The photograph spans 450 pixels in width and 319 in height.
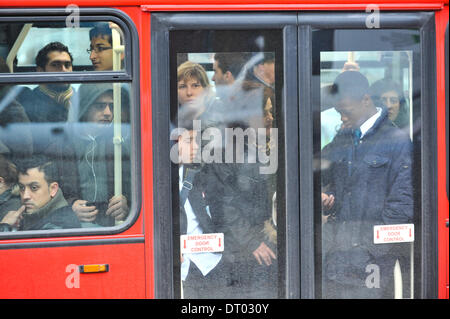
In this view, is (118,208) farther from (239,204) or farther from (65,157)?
(239,204)

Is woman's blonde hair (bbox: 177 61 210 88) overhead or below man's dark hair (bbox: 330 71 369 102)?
overhead

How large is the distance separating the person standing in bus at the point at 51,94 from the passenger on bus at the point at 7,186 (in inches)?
11.5

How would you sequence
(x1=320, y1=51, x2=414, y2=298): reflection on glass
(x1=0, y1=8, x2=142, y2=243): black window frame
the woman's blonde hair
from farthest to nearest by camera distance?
(x1=320, y1=51, x2=414, y2=298): reflection on glass
the woman's blonde hair
(x1=0, y1=8, x2=142, y2=243): black window frame

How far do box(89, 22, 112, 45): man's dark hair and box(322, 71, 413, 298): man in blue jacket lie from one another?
146cm

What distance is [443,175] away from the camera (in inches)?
125

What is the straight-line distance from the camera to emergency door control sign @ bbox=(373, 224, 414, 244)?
321 cm

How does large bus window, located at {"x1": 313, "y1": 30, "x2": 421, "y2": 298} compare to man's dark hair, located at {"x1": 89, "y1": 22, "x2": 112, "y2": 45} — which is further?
large bus window, located at {"x1": 313, "y1": 30, "x2": 421, "y2": 298}

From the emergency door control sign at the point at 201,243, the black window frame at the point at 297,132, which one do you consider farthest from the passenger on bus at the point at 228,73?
the emergency door control sign at the point at 201,243

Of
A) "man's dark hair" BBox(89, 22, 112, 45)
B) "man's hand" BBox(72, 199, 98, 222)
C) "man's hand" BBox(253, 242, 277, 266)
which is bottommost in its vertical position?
"man's hand" BBox(253, 242, 277, 266)

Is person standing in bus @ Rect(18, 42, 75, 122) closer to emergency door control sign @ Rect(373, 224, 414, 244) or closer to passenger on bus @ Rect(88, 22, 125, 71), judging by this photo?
passenger on bus @ Rect(88, 22, 125, 71)

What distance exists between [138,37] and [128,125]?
1.66 feet

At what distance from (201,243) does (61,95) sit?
1.17 m

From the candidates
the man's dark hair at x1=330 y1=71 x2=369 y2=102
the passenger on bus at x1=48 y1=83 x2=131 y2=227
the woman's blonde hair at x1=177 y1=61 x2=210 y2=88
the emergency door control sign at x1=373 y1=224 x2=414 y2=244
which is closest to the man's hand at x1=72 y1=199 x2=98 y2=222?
the passenger on bus at x1=48 y1=83 x2=131 y2=227
